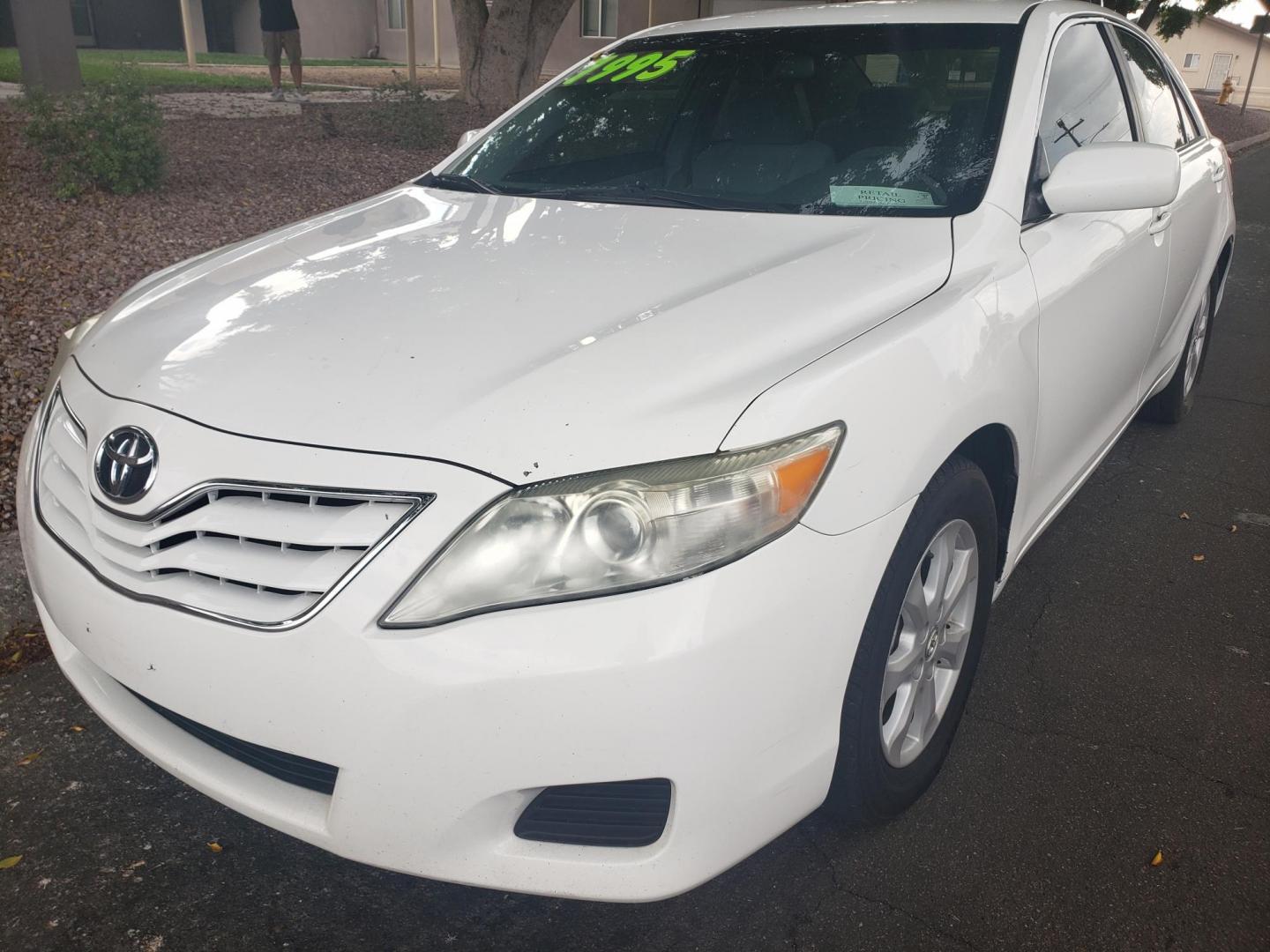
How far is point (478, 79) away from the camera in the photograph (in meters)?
10.8

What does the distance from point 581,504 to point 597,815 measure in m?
0.48

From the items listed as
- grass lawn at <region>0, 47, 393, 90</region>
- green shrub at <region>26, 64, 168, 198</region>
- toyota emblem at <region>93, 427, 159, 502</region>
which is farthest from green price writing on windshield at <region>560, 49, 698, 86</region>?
grass lawn at <region>0, 47, 393, 90</region>

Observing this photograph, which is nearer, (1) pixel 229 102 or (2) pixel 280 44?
(1) pixel 229 102

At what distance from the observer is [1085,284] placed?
8.79 feet

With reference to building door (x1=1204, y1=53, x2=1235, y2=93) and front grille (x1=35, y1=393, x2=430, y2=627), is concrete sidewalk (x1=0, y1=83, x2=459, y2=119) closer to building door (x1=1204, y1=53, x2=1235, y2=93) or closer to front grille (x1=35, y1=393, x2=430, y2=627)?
front grille (x1=35, y1=393, x2=430, y2=627)

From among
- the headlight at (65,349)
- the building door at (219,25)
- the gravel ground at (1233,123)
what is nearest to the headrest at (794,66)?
the headlight at (65,349)

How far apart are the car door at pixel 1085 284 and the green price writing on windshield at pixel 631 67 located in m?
1.14

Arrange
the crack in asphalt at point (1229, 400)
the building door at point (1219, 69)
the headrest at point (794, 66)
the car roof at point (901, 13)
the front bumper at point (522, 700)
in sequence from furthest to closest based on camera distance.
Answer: the building door at point (1219, 69)
the crack in asphalt at point (1229, 400)
the headrest at point (794, 66)
the car roof at point (901, 13)
the front bumper at point (522, 700)

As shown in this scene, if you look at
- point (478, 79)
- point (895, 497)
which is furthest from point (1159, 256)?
point (478, 79)

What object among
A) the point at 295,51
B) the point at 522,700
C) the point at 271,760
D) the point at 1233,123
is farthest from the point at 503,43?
the point at 1233,123

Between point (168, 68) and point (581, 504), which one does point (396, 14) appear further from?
point (581, 504)

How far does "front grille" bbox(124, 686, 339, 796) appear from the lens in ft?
5.60

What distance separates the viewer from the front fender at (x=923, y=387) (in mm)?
1725

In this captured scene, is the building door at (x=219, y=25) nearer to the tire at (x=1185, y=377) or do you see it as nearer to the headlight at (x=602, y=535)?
the tire at (x=1185, y=377)
